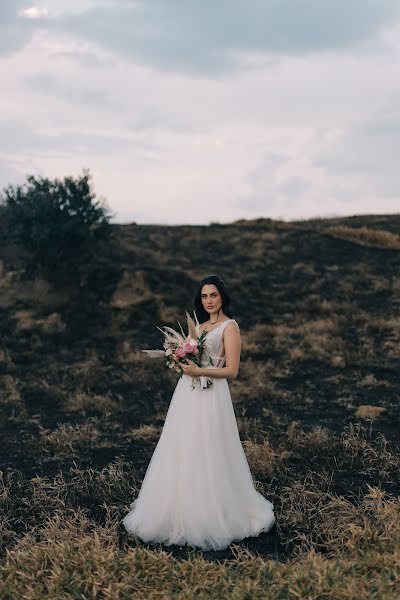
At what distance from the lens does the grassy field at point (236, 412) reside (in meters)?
4.79

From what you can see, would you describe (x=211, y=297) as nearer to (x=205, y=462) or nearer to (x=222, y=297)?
(x=222, y=297)

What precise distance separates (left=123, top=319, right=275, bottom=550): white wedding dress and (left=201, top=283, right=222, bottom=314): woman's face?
19 cm

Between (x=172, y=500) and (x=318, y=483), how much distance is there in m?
2.37

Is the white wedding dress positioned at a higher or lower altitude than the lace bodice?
lower

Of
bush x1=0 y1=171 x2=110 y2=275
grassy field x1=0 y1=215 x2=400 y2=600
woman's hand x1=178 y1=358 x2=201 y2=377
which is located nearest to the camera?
grassy field x1=0 y1=215 x2=400 y2=600

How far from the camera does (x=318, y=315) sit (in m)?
17.7

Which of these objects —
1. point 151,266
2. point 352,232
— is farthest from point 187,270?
point 352,232

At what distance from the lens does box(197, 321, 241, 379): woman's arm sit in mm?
5223

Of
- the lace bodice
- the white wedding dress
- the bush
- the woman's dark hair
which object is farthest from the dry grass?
the bush

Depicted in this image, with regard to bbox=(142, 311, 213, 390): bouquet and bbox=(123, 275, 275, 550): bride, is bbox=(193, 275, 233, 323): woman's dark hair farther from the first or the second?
bbox=(142, 311, 213, 390): bouquet

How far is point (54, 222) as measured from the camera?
1950cm

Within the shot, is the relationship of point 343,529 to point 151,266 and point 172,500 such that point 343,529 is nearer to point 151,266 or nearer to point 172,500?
point 172,500

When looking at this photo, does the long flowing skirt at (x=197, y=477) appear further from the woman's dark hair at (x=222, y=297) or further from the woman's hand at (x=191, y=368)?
the woman's dark hair at (x=222, y=297)

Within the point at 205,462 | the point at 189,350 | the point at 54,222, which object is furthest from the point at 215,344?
the point at 54,222
